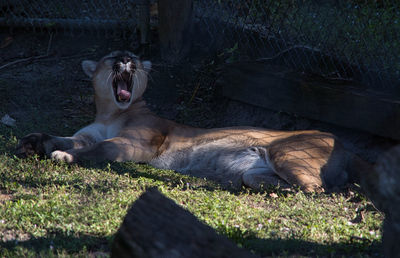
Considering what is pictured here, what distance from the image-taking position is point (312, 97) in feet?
20.4

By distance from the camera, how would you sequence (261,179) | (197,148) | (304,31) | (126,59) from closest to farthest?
(261,179) → (197,148) → (126,59) → (304,31)

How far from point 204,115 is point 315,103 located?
1911 millimetres

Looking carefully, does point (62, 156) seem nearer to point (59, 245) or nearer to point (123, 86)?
point (123, 86)

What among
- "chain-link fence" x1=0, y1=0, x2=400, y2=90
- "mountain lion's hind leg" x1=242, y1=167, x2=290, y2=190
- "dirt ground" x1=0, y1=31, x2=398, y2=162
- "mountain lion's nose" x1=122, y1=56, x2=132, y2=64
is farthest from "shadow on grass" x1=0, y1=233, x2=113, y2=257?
"chain-link fence" x1=0, y1=0, x2=400, y2=90

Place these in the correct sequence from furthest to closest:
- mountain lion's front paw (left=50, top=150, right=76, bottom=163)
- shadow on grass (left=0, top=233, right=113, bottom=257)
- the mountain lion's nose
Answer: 1. the mountain lion's nose
2. mountain lion's front paw (left=50, top=150, right=76, bottom=163)
3. shadow on grass (left=0, top=233, right=113, bottom=257)

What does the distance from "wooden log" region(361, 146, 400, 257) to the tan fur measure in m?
2.36

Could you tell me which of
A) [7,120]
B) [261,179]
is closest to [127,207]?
[261,179]

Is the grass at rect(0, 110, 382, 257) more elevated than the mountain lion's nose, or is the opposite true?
the mountain lion's nose

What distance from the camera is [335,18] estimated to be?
21.1 feet

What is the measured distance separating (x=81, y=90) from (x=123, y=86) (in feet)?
5.07

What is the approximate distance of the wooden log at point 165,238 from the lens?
2137mm

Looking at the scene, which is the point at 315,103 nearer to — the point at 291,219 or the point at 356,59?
the point at 356,59

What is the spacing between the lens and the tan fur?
5359 millimetres

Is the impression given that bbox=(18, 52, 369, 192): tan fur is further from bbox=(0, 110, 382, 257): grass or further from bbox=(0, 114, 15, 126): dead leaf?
bbox=(0, 114, 15, 126): dead leaf
